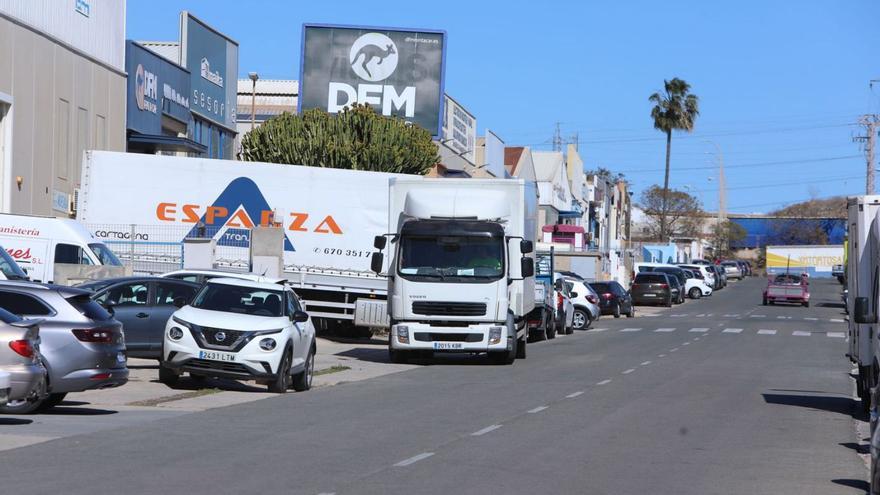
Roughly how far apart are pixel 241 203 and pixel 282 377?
50.8ft

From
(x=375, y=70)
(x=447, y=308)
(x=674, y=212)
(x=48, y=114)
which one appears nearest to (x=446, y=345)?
(x=447, y=308)

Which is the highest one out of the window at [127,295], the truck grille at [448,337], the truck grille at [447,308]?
the window at [127,295]

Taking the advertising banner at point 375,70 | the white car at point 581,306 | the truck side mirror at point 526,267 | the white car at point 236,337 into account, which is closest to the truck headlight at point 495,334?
the truck side mirror at point 526,267

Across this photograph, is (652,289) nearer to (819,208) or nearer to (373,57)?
(373,57)

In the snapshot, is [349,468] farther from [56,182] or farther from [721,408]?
[56,182]

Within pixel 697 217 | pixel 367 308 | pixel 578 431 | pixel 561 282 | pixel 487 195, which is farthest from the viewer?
pixel 697 217

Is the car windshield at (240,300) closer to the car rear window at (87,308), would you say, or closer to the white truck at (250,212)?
the car rear window at (87,308)

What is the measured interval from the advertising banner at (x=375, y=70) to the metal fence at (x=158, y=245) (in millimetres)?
20629

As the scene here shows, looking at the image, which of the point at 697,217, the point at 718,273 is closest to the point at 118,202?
the point at 718,273

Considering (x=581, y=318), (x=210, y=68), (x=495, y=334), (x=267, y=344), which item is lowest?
(x=581, y=318)

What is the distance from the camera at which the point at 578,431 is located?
1542 centimetres

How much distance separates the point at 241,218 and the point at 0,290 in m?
19.3

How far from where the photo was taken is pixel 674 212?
152500 mm

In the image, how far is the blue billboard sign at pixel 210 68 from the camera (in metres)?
50.2
